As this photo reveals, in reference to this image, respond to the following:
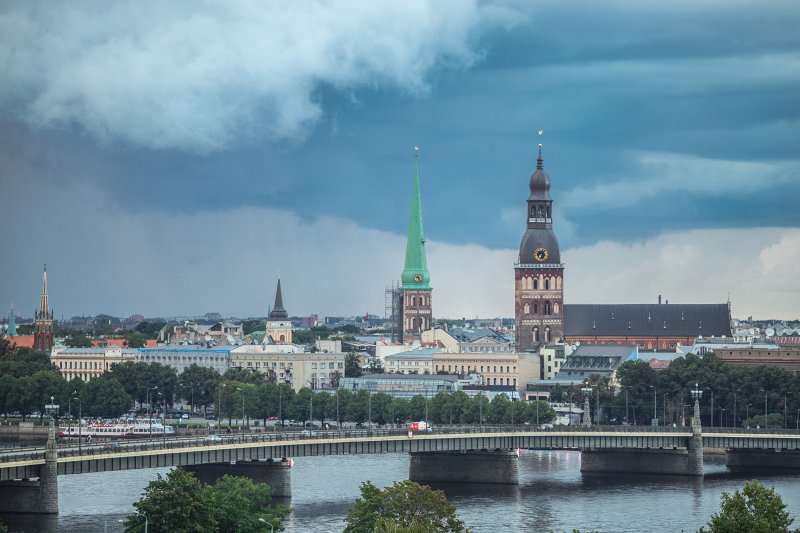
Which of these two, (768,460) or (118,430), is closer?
(768,460)

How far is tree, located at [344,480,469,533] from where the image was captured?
83912 millimetres

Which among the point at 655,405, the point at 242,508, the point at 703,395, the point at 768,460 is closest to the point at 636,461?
the point at 768,460

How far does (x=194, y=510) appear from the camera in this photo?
89875 millimetres

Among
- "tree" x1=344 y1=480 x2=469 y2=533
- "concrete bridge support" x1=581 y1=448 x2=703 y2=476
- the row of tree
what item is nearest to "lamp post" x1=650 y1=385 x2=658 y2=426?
the row of tree

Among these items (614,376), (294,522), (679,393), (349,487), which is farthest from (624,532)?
(614,376)

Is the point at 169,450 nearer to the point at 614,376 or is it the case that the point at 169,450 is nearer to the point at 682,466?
the point at 682,466

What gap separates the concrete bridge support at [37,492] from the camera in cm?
10669

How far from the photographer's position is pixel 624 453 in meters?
141

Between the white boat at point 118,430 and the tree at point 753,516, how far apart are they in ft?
264

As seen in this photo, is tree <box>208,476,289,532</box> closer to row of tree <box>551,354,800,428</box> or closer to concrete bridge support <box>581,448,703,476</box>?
concrete bridge support <box>581,448,703,476</box>

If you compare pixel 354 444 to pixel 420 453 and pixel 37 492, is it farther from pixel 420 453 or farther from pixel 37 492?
pixel 37 492

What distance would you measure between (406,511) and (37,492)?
27673 millimetres

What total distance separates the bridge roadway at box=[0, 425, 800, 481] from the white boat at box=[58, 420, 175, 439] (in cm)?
2505

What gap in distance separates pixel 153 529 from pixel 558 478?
167ft
